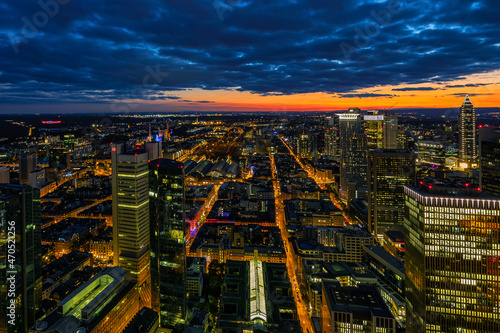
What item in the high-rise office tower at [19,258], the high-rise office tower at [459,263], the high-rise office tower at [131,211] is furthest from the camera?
the high-rise office tower at [131,211]

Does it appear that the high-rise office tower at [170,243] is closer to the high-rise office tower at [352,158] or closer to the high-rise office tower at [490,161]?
the high-rise office tower at [490,161]

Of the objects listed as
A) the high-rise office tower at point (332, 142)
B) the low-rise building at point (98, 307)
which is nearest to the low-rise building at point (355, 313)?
the low-rise building at point (98, 307)

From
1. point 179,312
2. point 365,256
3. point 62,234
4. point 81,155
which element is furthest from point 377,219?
point 81,155

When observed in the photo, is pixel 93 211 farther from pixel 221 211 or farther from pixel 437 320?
pixel 437 320

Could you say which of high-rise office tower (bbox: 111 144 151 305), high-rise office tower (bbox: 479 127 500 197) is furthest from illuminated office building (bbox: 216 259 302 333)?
high-rise office tower (bbox: 479 127 500 197)

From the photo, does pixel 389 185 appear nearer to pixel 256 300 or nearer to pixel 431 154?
pixel 256 300

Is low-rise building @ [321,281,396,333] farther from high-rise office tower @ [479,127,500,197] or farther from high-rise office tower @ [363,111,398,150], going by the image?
high-rise office tower @ [363,111,398,150]
